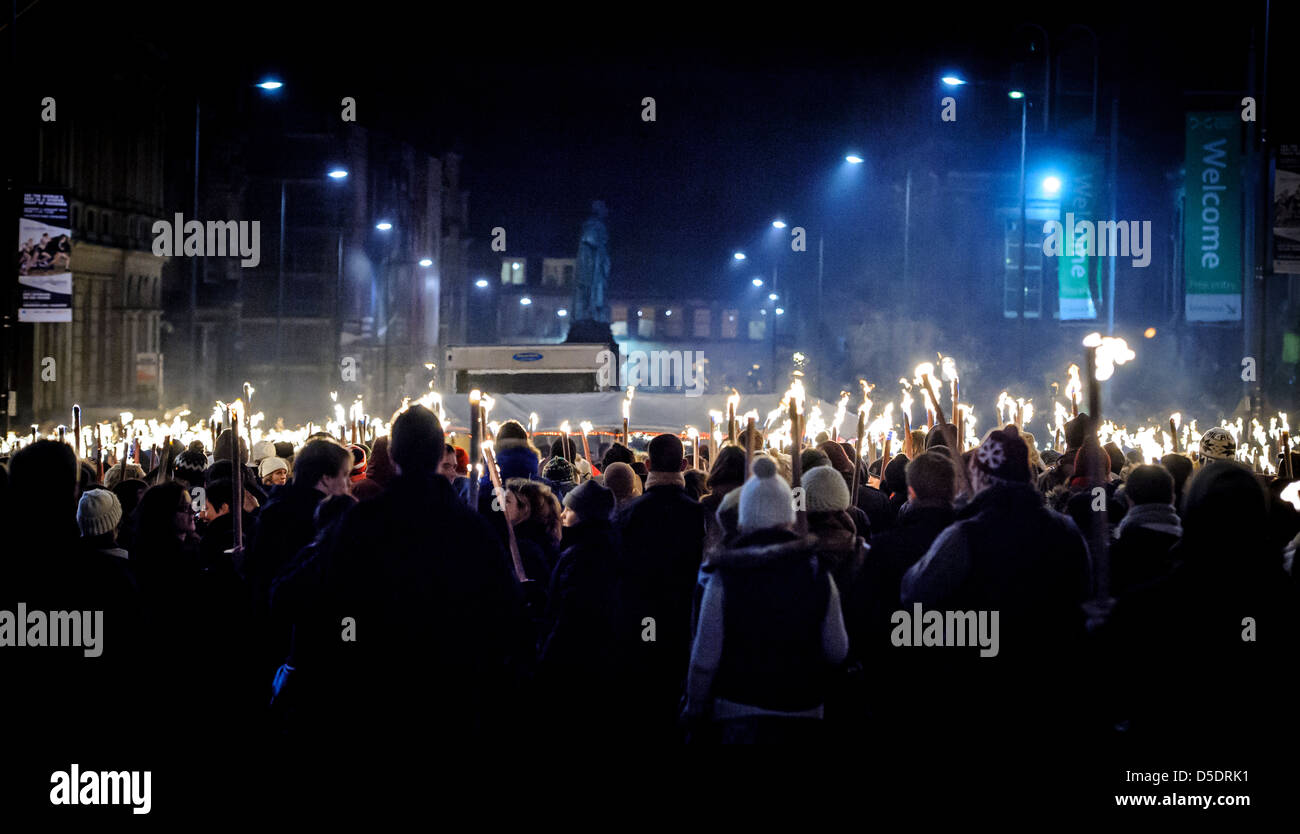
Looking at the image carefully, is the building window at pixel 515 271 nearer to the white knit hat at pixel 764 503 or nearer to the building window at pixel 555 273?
the building window at pixel 555 273

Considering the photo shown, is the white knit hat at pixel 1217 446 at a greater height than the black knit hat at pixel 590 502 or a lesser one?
greater

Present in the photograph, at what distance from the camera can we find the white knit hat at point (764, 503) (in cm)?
456

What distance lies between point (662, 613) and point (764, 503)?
164 cm

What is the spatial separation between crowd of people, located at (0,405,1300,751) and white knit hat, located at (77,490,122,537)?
0.01m

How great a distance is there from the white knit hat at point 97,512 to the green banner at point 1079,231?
90.8ft

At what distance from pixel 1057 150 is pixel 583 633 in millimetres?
33490

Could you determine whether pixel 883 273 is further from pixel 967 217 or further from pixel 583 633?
pixel 583 633

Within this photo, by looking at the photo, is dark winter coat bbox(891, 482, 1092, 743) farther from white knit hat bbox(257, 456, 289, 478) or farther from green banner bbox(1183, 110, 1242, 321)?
green banner bbox(1183, 110, 1242, 321)

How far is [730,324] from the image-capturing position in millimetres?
91562

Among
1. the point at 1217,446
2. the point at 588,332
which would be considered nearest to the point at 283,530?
the point at 1217,446

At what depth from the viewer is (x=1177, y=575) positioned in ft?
13.3
